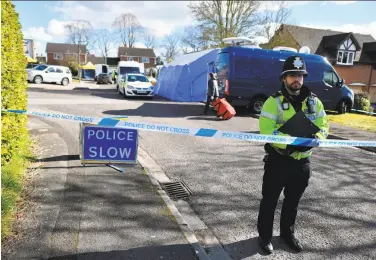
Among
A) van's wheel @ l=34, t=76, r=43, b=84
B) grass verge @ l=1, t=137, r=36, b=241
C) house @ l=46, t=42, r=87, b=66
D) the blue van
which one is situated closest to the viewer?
grass verge @ l=1, t=137, r=36, b=241

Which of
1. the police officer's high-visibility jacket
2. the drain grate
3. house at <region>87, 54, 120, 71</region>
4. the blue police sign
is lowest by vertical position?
the drain grate

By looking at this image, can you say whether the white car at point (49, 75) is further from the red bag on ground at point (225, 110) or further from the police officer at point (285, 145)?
the police officer at point (285, 145)

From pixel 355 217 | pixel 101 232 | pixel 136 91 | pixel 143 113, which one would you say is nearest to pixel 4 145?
pixel 101 232

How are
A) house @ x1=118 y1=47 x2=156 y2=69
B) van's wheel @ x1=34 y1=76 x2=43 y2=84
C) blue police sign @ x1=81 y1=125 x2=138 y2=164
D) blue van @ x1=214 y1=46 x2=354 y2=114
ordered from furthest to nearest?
1. house @ x1=118 y1=47 x2=156 y2=69
2. van's wheel @ x1=34 y1=76 x2=43 y2=84
3. blue van @ x1=214 y1=46 x2=354 y2=114
4. blue police sign @ x1=81 y1=125 x2=138 y2=164

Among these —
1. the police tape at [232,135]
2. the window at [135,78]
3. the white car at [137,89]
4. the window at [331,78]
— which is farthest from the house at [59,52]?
the police tape at [232,135]

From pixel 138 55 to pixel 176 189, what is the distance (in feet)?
265

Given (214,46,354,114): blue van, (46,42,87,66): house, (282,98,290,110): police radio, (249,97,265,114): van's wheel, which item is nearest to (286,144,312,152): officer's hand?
(282,98,290,110): police radio

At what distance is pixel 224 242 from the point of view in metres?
3.36

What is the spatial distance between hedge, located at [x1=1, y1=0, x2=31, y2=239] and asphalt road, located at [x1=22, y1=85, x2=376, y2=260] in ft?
8.02

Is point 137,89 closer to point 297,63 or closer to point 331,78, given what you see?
point 331,78

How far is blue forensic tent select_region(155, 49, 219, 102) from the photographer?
16.2 meters

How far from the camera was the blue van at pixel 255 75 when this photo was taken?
39.8 feet

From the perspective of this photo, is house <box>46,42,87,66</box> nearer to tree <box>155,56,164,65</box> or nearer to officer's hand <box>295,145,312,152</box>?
tree <box>155,56,164,65</box>

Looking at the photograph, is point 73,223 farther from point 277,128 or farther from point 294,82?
point 294,82
